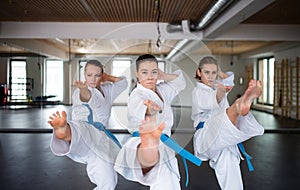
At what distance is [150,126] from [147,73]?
27cm

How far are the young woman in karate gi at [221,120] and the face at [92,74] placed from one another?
59 centimetres

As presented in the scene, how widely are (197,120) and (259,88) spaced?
2.33 feet

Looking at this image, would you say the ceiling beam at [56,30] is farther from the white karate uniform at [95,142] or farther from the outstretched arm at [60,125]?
the outstretched arm at [60,125]

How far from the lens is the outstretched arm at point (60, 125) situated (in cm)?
151

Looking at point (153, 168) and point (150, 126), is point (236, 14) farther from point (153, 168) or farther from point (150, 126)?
point (150, 126)

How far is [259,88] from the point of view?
149 cm

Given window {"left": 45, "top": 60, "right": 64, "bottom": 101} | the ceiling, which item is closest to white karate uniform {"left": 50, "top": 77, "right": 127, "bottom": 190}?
the ceiling

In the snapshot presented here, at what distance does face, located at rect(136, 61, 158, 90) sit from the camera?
1405 millimetres

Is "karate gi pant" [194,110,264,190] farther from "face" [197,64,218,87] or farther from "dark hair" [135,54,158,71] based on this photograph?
"dark hair" [135,54,158,71]

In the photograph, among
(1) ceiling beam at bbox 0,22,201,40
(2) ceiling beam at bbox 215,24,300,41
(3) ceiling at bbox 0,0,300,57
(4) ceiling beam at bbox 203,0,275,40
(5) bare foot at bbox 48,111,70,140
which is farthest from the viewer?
(2) ceiling beam at bbox 215,24,300,41

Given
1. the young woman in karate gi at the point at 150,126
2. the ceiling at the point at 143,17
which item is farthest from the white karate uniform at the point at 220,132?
the ceiling at the point at 143,17

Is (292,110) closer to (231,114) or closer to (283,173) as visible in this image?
(283,173)

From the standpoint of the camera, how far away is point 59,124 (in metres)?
1.52

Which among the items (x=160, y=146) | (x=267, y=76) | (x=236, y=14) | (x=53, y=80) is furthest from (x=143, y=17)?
(x=267, y=76)
